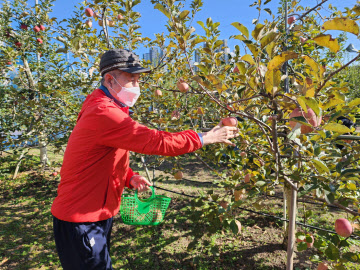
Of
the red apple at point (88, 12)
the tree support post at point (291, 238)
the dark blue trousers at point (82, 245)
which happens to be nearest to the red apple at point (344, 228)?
the tree support post at point (291, 238)

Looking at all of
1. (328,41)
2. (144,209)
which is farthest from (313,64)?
(144,209)

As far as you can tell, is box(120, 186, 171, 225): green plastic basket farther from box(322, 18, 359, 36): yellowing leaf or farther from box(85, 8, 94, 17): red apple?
box(85, 8, 94, 17): red apple

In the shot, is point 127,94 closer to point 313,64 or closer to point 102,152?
point 102,152

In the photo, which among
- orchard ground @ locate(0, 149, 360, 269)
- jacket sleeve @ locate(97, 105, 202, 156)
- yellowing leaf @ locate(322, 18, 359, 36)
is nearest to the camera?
yellowing leaf @ locate(322, 18, 359, 36)

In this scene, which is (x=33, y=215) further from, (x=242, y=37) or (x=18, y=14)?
(x=242, y=37)

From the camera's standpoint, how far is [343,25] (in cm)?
73

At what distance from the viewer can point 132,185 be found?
161cm

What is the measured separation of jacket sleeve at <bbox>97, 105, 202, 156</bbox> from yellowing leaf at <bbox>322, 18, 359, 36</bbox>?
0.68 meters

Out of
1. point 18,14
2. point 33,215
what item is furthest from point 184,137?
point 18,14

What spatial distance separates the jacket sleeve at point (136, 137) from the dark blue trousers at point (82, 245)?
21.1 inches

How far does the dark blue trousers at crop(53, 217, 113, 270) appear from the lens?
1247 mm

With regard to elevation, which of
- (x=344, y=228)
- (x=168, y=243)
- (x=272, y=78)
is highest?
(x=272, y=78)

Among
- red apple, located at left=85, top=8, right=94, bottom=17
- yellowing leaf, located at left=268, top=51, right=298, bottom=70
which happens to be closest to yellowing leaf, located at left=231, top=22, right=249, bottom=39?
yellowing leaf, located at left=268, top=51, right=298, bottom=70

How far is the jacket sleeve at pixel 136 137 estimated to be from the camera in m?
1.10
